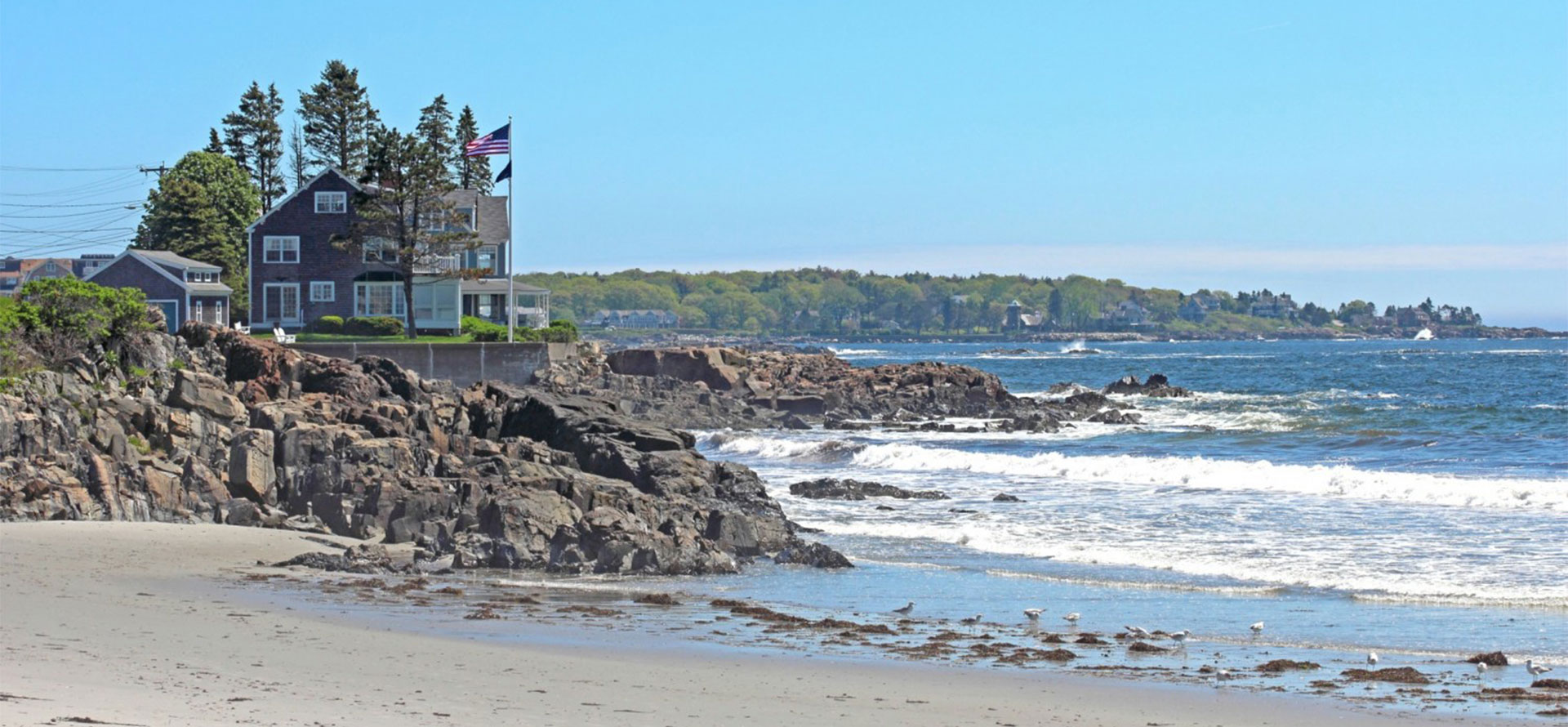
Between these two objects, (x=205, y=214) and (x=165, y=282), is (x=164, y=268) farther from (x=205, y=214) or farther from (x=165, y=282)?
(x=205, y=214)

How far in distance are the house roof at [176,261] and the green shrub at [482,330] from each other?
8679 millimetres

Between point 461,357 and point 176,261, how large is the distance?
438 inches

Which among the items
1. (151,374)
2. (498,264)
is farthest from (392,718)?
(498,264)

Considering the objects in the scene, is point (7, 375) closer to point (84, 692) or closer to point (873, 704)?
point (84, 692)

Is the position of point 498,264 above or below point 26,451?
above

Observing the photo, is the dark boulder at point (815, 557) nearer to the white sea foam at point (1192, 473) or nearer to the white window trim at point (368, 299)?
the white sea foam at point (1192, 473)

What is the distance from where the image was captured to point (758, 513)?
21797 millimetres

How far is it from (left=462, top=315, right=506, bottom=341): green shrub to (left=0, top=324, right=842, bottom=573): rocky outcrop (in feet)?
→ 81.6

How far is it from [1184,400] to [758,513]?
42.5m

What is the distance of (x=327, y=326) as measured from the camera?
5169 centimetres

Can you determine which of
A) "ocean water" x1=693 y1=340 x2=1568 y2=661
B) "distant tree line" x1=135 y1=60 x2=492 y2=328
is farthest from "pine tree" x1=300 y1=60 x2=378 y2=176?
"ocean water" x1=693 y1=340 x2=1568 y2=661

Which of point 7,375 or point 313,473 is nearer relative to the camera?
A: point 313,473

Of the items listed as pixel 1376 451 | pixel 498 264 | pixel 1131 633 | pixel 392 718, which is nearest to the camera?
pixel 392 718

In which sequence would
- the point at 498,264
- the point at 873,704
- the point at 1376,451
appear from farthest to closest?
the point at 498,264
the point at 1376,451
the point at 873,704
